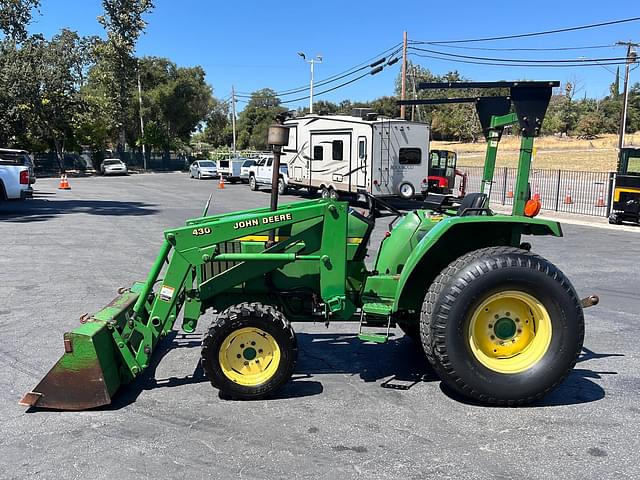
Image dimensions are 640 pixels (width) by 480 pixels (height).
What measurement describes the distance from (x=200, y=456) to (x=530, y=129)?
11.1 ft

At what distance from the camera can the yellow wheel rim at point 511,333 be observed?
452cm

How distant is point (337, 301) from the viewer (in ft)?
15.6

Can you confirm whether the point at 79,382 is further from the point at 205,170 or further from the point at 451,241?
the point at 205,170

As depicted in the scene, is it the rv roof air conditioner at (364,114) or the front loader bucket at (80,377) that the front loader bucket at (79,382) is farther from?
the rv roof air conditioner at (364,114)

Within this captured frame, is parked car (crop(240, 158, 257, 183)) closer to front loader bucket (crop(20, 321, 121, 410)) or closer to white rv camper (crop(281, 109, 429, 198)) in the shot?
white rv camper (crop(281, 109, 429, 198))

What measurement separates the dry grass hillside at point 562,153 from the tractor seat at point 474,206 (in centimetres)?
3390

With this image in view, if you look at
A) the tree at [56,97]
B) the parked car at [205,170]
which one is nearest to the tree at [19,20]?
the tree at [56,97]

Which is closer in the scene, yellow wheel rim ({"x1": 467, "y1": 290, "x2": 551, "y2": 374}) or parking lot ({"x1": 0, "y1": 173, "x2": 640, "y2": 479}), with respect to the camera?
parking lot ({"x1": 0, "y1": 173, "x2": 640, "y2": 479})

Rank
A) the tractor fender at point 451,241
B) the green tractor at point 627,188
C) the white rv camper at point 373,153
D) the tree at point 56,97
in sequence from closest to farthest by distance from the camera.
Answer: the tractor fender at point 451,241
the green tractor at point 627,188
the white rv camper at point 373,153
the tree at point 56,97

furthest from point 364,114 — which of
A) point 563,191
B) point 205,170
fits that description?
point 205,170

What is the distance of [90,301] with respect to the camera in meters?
7.58

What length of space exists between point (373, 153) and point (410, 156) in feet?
5.23

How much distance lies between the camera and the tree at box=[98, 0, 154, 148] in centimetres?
5012

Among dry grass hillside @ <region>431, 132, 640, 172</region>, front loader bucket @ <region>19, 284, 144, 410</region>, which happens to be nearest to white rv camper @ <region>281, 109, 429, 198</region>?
front loader bucket @ <region>19, 284, 144, 410</region>
